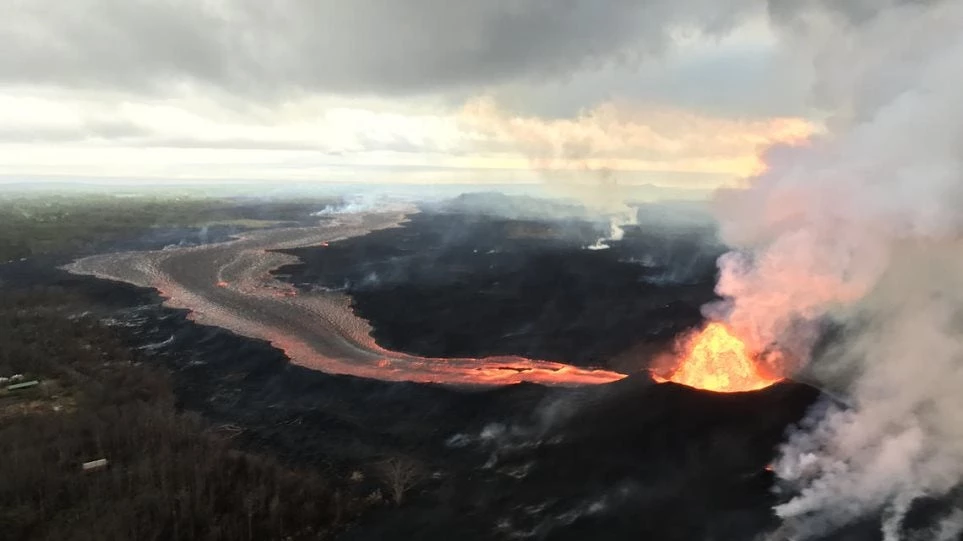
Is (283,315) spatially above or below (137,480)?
below

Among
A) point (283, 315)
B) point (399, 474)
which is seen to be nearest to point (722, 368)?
point (399, 474)

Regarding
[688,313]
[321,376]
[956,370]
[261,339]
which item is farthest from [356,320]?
[956,370]

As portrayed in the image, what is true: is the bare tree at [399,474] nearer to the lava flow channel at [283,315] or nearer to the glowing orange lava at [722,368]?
the lava flow channel at [283,315]

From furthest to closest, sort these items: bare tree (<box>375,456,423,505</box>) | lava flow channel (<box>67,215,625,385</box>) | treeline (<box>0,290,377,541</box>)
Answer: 1. lava flow channel (<box>67,215,625,385</box>)
2. bare tree (<box>375,456,423,505</box>)
3. treeline (<box>0,290,377,541</box>)

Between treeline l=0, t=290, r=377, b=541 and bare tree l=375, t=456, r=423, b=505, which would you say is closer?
treeline l=0, t=290, r=377, b=541

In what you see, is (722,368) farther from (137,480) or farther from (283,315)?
(283,315)

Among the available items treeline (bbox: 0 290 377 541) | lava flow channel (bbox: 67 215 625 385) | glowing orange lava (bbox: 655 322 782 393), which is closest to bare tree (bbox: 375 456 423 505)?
treeline (bbox: 0 290 377 541)

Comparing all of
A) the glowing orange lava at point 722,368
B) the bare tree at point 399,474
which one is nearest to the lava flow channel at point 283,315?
the glowing orange lava at point 722,368

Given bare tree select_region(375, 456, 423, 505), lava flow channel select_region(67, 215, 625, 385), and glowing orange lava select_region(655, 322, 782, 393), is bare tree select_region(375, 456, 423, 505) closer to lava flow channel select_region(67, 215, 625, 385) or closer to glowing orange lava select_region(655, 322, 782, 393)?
lava flow channel select_region(67, 215, 625, 385)
